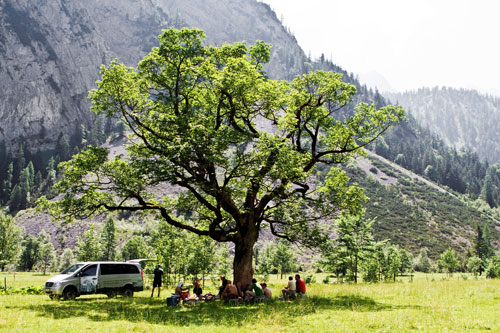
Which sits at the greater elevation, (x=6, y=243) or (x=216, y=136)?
(x=216, y=136)

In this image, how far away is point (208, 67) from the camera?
2023 cm

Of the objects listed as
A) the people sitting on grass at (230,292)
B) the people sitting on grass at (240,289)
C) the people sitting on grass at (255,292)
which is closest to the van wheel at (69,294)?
the people sitting on grass at (230,292)

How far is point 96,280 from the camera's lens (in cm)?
2178

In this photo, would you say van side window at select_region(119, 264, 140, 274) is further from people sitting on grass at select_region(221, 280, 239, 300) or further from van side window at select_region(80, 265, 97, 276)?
people sitting on grass at select_region(221, 280, 239, 300)

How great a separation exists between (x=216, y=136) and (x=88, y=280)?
11.8m

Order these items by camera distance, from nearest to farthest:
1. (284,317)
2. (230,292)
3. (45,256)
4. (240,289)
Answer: (284,317) < (230,292) < (240,289) < (45,256)

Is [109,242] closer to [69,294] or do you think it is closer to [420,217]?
[69,294]

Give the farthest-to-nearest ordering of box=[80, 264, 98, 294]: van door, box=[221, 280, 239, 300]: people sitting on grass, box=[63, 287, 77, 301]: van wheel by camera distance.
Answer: box=[80, 264, 98, 294]: van door
box=[63, 287, 77, 301]: van wheel
box=[221, 280, 239, 300]: people sitting on grass

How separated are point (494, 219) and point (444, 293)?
18770cm

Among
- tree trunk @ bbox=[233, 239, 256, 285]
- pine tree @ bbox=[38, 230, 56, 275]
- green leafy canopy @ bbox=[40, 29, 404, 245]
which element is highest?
green leafy canopy @ bbox=[40, 29, 404, 245]

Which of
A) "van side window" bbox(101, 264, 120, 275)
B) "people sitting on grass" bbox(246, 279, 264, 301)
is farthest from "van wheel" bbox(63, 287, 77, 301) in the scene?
"people sitting on grass" bbox(246, 279, 264, 301)

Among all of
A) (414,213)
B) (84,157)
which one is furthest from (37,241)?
(414,213)

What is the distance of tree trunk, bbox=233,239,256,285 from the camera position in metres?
21.0

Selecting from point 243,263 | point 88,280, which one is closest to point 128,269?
point 88,280
